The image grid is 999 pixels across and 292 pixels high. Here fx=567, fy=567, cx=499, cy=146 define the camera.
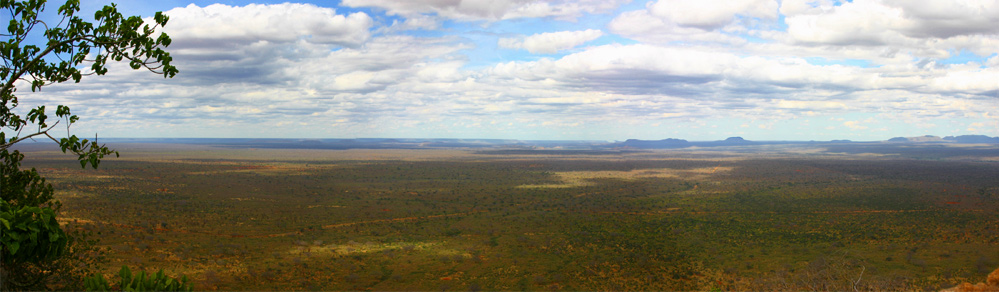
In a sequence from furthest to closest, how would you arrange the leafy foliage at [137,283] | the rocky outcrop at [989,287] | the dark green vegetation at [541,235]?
the dark green vegetation at [541,235]
the rocky outcrop at [989,287]
the leafy foliage at [137,283]

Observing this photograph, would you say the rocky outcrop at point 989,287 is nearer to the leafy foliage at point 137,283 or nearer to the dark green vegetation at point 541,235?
the dark green vegetation at point 541,235

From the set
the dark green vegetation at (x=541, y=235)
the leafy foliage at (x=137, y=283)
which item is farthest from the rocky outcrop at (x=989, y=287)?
the leafy foliage at (x=137, y=283)

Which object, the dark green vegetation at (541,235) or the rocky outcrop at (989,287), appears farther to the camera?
the dark green vegetation at (541,235)

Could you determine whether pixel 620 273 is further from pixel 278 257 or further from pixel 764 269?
pixel 278 257

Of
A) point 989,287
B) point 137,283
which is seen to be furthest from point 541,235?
point 137,283

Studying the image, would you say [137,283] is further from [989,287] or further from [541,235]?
[541,235]

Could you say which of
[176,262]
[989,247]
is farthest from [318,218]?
[989,247]

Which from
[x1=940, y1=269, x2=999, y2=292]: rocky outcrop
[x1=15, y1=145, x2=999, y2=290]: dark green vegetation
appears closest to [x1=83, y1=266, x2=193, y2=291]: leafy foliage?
[x1=15, y1=145, x2=999, y2=290]: dark green vegetation

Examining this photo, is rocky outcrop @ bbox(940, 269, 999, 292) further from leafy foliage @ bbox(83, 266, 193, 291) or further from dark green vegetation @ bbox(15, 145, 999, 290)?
leafy foliage @ bbox(83, 266, 193, 291)
